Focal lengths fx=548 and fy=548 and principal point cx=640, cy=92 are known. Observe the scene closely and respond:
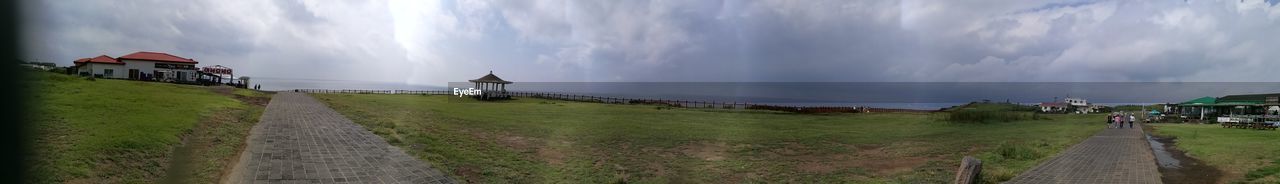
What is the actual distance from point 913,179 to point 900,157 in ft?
7.18

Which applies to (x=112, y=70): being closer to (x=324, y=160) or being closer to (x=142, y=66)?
(x=142, y=66)

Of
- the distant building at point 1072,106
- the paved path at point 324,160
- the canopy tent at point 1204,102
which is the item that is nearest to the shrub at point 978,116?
the canopy tent at point 1204,102

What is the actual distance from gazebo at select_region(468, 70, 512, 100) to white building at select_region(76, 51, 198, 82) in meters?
10.5

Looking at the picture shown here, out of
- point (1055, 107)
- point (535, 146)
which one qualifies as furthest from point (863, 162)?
point (1055, 107)

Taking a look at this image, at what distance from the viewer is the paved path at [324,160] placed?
4.29 meters

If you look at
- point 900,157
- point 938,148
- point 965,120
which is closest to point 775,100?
point 965,120

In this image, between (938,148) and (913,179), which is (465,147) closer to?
(913,179)

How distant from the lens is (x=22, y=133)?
5.58ft

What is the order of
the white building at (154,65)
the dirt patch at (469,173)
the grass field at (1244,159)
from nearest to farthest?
the dirt patch at (469,173)
the grass field at (1244,159)
the white building at (154,65)

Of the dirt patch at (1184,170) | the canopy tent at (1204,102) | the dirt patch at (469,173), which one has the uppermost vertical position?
the canopy tent at (1204,102)

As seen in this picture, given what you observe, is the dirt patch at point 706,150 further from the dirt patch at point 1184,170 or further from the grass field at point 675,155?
the dirt patch at point 1184,170

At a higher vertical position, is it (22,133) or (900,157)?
(22,133)

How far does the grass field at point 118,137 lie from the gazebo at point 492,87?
13.7 metres

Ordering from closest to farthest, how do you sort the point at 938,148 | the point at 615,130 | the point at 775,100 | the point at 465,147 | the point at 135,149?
the point at 135,149
the point at 465,147
the point at 938,148
the point at 615,130
the point at 775,100
